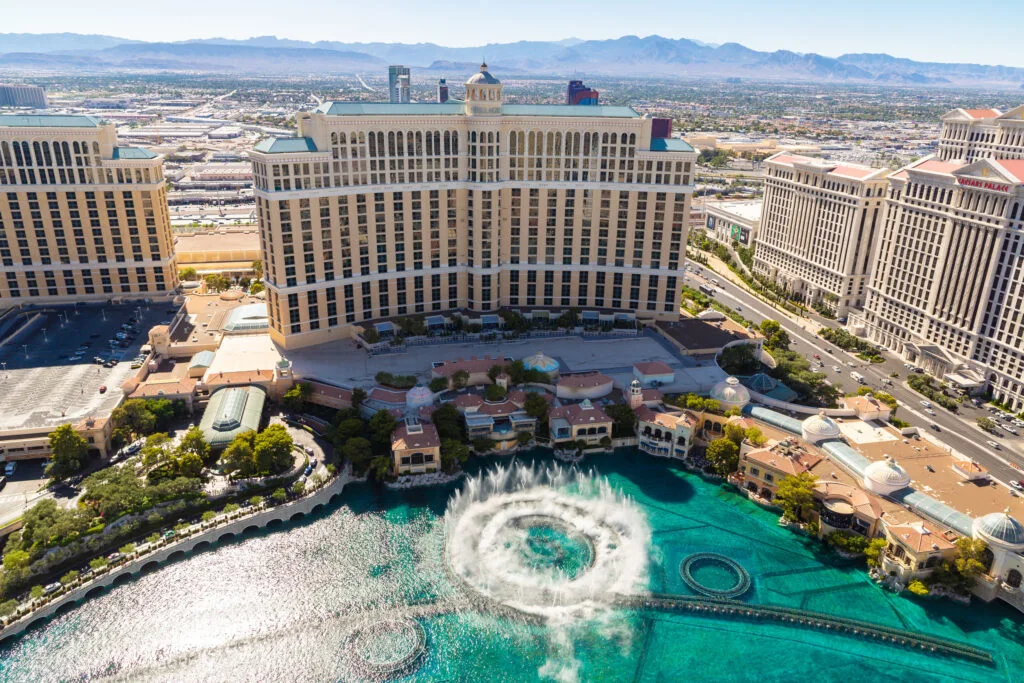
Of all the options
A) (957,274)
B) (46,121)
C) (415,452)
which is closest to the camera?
(415,452)

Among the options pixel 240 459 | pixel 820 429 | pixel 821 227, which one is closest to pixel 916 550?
pixel 820 429

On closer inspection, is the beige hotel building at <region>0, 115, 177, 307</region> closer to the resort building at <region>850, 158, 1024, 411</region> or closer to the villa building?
the villa building

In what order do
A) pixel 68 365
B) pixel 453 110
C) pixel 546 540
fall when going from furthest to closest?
pixel 453 110, pixel 68 365, pixel 546 540

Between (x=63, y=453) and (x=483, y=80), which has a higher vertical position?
(x=483, y=80)

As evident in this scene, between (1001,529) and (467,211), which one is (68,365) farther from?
(1001,529)

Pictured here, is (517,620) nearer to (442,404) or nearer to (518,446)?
(518,446)

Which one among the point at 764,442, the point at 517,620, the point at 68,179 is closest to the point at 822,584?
the point at 764,442
